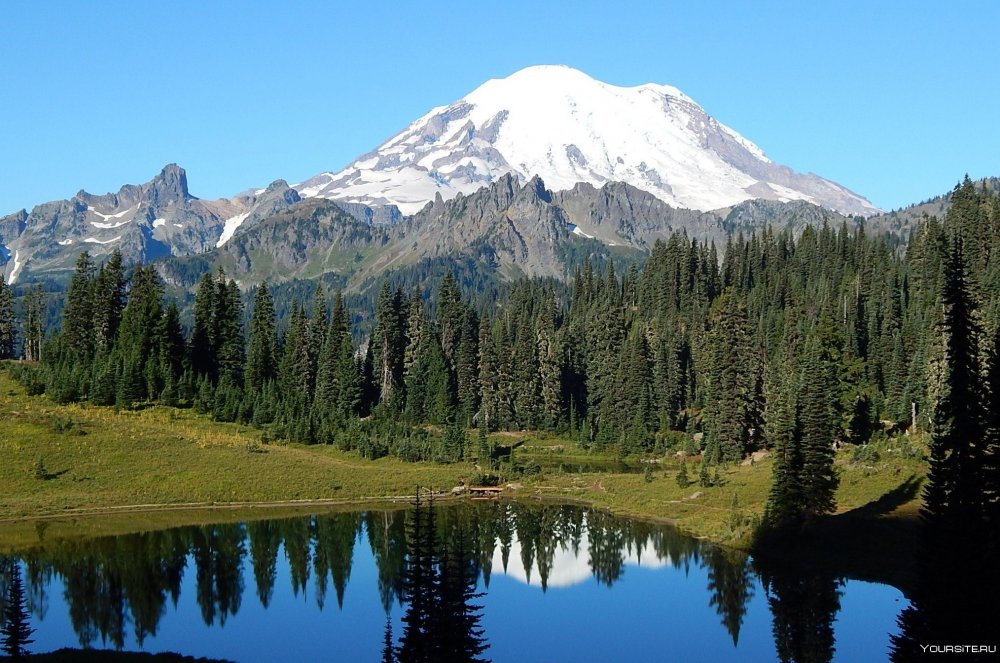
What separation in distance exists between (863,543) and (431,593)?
37.7m

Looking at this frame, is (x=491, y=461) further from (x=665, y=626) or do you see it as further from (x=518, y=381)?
(x=665, y=626)

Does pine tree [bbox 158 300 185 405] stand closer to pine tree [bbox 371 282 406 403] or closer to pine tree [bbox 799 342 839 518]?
pine tree [bbox 371 282 406 403]

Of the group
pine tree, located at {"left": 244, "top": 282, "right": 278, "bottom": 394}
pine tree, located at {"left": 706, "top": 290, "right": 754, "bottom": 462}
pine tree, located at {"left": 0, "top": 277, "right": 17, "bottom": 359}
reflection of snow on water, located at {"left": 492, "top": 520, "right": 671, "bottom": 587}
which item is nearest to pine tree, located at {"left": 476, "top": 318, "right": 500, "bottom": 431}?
pine tree, located at {"left": 244, "top": 282, "right": 278, "bottom": 394}

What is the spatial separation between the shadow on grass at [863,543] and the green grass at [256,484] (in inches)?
5.2

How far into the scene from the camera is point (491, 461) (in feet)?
355

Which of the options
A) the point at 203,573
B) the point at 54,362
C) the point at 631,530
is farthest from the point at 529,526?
the point at 54,362

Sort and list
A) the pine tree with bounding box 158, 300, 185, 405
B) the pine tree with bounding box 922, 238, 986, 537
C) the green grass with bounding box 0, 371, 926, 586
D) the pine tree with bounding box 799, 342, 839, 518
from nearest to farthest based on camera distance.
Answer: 1. the pine tree with bounding box 922, 238, 986, 537
2. the pine tree with bounding box 799, 342, 839, 518
3. the green grass with bounding box 0, 371, 926, 586
4. the pine tree with bounding box 158, 300, 185, 405

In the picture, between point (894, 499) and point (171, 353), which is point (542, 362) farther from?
point (894, 499)

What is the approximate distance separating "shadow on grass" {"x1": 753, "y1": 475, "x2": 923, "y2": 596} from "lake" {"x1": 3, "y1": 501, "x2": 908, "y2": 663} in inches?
59.9

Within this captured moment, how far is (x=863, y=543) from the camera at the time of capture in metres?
67.4

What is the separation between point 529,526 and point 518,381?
57664 millimetres

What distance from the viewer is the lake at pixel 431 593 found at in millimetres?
52156

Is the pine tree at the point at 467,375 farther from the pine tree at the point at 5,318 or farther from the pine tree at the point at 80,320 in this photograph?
the pine tree at the point at 5,318

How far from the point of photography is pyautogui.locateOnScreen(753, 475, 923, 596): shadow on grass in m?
64.1
